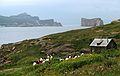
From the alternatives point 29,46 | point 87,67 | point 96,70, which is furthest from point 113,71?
point 29,46

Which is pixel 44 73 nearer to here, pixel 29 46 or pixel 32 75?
pixel 32 75

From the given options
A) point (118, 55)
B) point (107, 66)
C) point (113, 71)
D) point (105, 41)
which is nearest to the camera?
point (113, 71)

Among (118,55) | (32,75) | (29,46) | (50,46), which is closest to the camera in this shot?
(32,75)

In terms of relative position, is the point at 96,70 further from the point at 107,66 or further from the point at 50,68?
the point at 50,68

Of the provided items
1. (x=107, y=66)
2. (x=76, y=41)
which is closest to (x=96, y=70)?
(x=107, y=66)

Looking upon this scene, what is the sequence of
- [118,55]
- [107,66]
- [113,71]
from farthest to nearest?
1. [118,55]
2. [107,66]
3. [113,71]

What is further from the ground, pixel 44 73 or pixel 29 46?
pixel 44 73

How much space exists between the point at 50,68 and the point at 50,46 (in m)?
51.4

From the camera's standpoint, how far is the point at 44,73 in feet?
104

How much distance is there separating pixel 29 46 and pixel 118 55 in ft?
189

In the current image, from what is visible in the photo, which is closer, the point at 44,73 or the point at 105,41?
the point at 44,73

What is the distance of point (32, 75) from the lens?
31.4 m

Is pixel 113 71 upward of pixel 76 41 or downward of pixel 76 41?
upward

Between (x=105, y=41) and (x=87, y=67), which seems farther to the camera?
(x=105, y=41)
